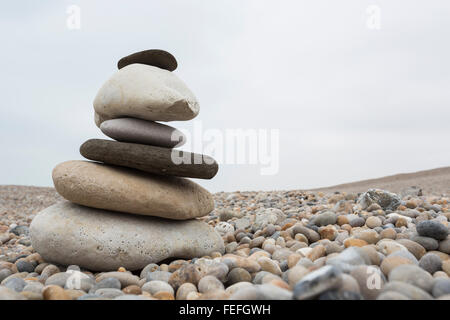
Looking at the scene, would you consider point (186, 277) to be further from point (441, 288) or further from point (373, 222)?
point (373, 222)

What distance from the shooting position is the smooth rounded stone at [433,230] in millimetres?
3523

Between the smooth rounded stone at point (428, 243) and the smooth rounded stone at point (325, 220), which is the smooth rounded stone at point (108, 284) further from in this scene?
the smooth rounded stone at point (325, 220)

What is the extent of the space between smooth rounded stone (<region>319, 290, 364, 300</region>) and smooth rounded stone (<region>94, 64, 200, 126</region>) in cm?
265

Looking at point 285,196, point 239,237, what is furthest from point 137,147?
point 285,196

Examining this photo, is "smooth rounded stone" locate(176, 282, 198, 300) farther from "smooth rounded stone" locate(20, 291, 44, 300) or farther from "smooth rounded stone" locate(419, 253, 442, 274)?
"smooth rounded stone" locate(419, 253, 442, 274)

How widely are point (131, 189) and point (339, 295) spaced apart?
2574 mm

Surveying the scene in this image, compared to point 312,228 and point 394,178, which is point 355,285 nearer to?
point 312,228

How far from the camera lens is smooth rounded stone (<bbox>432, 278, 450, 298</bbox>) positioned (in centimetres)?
229

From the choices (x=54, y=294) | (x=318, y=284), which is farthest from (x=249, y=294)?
(x=54, y=294)

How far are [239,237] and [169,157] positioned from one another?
1736 millimetres

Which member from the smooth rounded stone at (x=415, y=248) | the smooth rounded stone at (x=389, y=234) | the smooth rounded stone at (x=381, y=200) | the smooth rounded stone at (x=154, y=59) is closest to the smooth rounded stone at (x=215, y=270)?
the smooth rounded stone at (x=415, y=248)

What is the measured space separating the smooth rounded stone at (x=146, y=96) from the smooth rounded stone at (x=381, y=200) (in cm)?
341

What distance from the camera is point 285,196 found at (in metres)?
10.1

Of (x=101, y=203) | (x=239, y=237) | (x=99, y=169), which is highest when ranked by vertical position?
(x=99, y=169)
